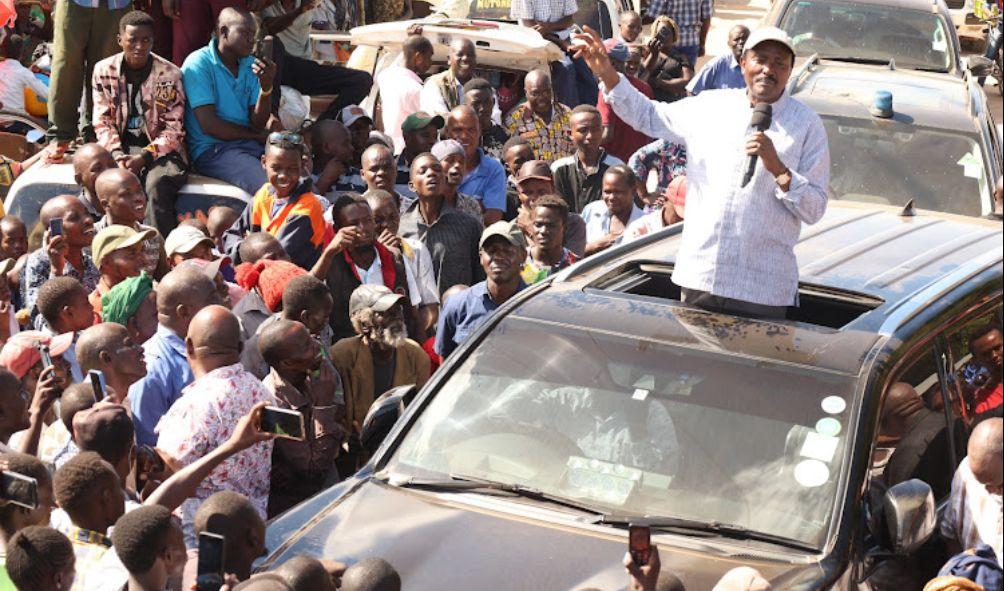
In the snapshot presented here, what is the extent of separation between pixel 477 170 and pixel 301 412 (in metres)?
4.12

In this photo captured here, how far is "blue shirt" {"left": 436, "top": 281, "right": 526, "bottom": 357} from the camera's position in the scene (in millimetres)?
7062

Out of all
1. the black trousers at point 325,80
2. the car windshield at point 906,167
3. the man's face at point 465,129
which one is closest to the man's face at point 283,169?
the man's face at point 465,129

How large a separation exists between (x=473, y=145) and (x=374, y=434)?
466cm

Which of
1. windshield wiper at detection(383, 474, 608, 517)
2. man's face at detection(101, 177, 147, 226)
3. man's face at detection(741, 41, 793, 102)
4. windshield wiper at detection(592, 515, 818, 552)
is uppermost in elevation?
man's face at detection(741, 41, 793, 102)

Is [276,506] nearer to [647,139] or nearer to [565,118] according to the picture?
[565,118]

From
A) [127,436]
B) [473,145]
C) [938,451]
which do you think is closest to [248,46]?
[473,145]

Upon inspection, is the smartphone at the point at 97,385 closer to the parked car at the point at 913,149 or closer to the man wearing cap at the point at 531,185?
the man wearing cap at the point at 531,185

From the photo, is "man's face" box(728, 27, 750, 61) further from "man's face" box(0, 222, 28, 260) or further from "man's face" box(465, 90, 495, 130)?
"man's face" box(0, 222, 28, 260)

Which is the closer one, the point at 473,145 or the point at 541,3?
the point at 473,145

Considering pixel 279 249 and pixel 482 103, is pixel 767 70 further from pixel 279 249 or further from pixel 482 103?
pixel 482 103

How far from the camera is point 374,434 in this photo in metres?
5.36

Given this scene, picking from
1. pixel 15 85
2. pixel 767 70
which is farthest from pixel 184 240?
pixel 15 85

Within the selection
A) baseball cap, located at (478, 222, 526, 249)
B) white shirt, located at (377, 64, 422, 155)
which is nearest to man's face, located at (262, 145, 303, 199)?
baseball cap, located at (478, 222, 526, 249)

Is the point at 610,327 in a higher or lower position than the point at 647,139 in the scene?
higher
